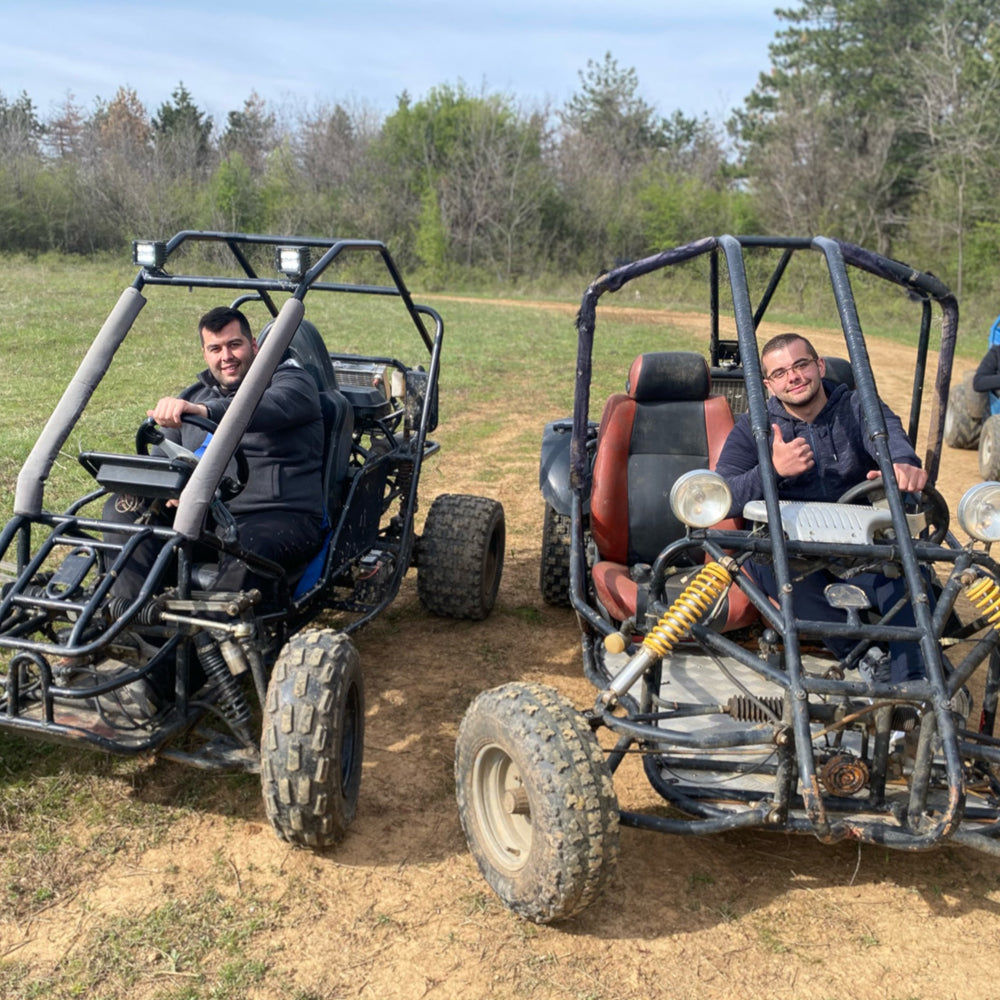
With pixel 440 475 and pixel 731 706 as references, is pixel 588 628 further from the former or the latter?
pixel 440 475

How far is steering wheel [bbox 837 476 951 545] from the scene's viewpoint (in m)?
3.63

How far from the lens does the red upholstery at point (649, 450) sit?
176 inches

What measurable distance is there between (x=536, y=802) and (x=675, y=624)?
65 cm

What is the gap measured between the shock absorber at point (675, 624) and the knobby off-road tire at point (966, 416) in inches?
307

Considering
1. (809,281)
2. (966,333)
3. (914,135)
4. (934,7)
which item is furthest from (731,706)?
(934,7)

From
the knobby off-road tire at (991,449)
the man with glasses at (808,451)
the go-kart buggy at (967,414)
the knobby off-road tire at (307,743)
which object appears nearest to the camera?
the knobby off-road tire at (307,743)

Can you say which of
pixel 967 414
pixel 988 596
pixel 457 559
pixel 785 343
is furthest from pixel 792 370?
pixel 967 414

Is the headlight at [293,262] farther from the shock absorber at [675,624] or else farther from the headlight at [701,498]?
the shock absorber at [675,624]

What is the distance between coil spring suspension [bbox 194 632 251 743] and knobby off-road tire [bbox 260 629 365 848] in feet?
0.46

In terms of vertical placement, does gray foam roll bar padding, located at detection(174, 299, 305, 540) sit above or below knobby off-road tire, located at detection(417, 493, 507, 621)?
above

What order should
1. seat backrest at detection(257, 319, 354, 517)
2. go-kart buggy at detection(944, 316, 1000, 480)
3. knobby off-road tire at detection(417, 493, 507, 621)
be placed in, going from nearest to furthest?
1. seat backrest at detection(257, 319, 354, 517)
2. knobby off-road tire at detection(417, 493, 507, 621)
3. go-kart buggy at detection(944, 316, 1000, 480)

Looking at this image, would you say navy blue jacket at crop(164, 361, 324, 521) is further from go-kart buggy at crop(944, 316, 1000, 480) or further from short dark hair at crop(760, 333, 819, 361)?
go-kart buggy at crop(944, 316, 1000, 480)

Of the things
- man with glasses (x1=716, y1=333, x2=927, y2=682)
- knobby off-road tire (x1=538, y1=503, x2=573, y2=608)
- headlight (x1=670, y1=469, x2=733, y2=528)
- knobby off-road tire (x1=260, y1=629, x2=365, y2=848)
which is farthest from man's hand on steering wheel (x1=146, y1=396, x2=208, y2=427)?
knobby off-road tire (x1=538, y1=503, x2=573, y2=608)

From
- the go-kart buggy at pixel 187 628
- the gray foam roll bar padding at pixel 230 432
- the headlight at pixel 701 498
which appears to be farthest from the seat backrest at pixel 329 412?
the headlight at pixel 701 498
